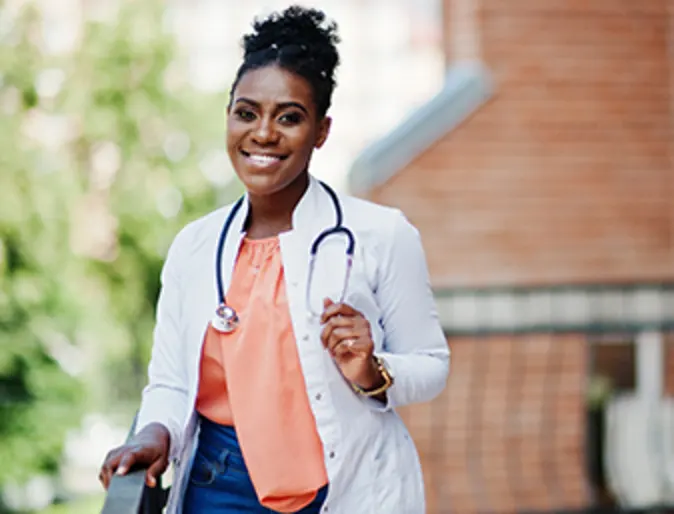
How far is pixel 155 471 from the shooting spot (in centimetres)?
202

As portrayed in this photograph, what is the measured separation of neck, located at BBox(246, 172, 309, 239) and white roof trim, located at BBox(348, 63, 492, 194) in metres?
3.82

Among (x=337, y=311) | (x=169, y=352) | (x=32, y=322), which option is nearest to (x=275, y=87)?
(x=337, y=311)

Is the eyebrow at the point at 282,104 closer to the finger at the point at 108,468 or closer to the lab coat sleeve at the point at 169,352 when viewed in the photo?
the lab coat sleeve at the point at 169,352

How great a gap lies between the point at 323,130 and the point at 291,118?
106 millimetres

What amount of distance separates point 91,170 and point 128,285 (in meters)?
2.70

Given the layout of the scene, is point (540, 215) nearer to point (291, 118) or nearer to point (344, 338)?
point (291, 118)

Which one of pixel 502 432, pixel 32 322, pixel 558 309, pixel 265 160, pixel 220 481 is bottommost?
pixel 502 432

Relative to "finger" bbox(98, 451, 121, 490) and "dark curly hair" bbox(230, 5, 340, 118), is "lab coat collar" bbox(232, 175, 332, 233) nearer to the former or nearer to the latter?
"dark curly hair" bbox(230, 5, 340, 118)

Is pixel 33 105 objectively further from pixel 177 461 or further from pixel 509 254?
pixel 177 461

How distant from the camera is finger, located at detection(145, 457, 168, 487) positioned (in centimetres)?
198

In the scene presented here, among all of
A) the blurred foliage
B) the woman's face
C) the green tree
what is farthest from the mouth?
the blurred foliage

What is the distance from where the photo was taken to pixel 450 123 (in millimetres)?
6234

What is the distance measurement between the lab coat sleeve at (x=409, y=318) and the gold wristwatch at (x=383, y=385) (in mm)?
39

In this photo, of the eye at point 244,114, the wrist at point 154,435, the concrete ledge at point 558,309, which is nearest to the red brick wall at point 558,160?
the concrete ledge at point 558,309
